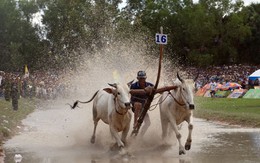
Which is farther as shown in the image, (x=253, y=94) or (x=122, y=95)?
(x=253, y=94)

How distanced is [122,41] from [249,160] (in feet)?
122

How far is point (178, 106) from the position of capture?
12906mm

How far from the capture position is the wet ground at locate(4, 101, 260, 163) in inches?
466

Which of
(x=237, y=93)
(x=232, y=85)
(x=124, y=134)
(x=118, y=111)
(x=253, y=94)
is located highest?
(x=118, y=111)

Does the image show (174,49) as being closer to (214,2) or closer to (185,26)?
(185,26)

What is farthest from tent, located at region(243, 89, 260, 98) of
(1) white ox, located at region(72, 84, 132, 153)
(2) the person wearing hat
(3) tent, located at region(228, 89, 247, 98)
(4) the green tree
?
(4) the green tree

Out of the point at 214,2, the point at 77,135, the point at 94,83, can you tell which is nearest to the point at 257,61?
the point at 214,2

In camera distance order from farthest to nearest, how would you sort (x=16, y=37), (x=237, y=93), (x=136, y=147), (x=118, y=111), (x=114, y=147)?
(x=16, y=37), (x=237, y=93), (x=136, y=147), (x=114, y=147), (x=118, y=111)

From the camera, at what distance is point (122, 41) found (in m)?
47.5

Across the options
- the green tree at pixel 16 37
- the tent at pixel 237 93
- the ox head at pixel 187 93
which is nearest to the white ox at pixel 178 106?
the ox head at pixel 187 93

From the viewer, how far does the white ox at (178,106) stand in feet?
40.2

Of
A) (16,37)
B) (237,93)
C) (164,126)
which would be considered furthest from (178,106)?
(16,37)

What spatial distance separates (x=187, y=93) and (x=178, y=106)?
0.73m

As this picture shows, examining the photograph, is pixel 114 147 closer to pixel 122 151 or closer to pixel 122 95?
pixel 122 151
